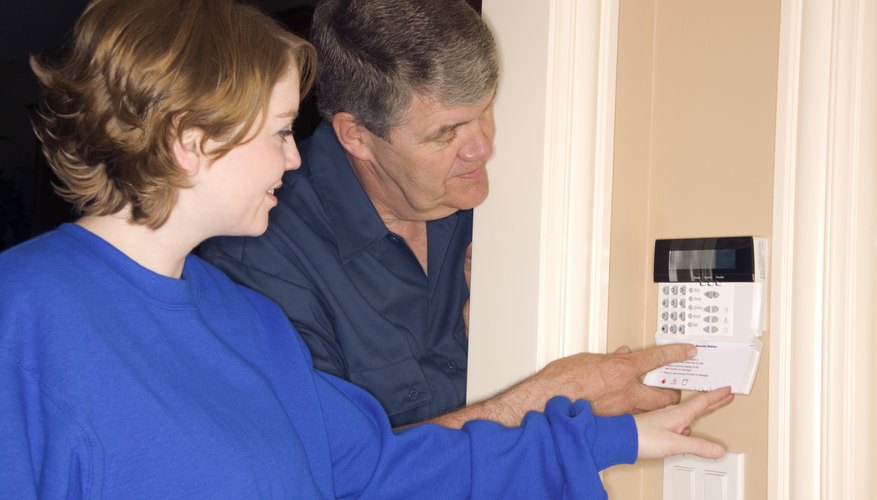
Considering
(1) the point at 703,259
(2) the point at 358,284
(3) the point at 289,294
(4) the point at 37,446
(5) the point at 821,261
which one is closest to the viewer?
(4) the point at 37,446

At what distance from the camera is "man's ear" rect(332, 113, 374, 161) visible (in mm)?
1464

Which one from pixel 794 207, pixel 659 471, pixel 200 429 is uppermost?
pixel 794 207

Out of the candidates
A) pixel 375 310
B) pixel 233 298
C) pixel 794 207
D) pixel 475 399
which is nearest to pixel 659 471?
pixel 475 399

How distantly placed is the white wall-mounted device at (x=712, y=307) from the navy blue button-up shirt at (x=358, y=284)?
0.41 metres

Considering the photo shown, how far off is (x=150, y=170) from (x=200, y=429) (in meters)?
0.26

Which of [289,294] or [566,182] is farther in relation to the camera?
[289,294]

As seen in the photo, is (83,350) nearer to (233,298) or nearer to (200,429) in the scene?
(200,429)

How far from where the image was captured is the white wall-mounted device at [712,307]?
1083 millimetres

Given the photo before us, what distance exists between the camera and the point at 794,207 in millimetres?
1058

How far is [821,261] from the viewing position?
1031mm

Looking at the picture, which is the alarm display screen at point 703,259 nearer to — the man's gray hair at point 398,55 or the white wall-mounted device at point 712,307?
the white wall-mounted device at point 712,307

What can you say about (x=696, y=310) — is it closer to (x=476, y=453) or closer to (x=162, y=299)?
(x=476, y=453)

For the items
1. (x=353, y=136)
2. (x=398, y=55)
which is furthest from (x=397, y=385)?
(x=398, y=55)

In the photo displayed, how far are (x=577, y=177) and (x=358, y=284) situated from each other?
43 centimetres
